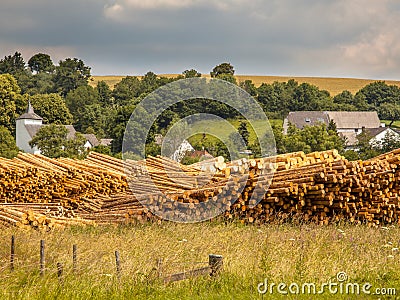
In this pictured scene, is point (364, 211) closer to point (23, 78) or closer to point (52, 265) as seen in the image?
point (52, 265)

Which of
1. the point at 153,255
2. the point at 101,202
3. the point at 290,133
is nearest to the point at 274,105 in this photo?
the point at 290,133

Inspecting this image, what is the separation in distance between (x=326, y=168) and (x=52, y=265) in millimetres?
6799

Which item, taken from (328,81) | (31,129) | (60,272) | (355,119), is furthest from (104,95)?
(60,272)

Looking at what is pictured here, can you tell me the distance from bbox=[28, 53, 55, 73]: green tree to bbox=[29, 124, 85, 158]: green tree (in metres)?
79.8

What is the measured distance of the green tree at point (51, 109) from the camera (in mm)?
90875

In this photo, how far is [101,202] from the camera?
17.7 meters

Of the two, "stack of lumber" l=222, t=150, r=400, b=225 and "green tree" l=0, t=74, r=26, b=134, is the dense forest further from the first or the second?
"stack of lumber" l=222, t=150, r=400, b=225

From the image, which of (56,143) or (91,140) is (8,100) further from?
(56,143)

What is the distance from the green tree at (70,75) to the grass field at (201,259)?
110 meters

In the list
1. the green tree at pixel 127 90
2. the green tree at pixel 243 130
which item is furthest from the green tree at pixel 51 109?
the green tree at pixel 243 130

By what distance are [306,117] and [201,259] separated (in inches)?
3743

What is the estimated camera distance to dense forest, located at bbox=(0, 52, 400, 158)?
202 feet

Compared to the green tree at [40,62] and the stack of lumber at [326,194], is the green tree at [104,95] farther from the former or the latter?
the stack of lumber at [326,194]

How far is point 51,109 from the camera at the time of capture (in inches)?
3644
